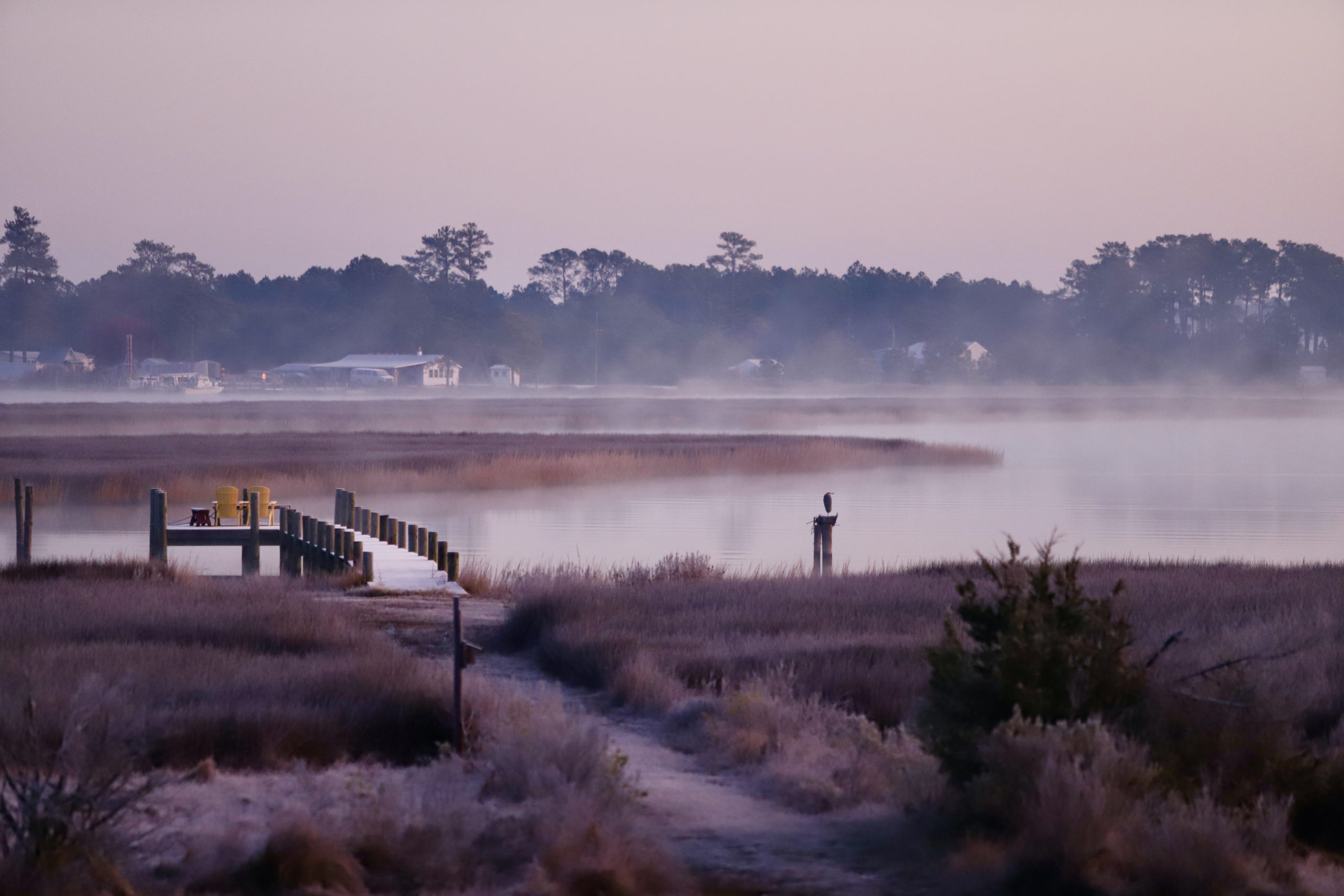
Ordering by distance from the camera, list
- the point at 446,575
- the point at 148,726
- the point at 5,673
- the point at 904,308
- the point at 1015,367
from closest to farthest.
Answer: the point at 148,726 → the point at 5,673 → the point at 446,575 → the point at 1015,367 → the point at 904,308

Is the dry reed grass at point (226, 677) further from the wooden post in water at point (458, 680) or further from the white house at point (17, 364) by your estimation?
the white house at point (17, 364)

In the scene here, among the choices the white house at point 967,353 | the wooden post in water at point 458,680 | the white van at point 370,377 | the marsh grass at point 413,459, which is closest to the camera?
the wooden post in water at point 458,680

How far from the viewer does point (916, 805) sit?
25.8 feet

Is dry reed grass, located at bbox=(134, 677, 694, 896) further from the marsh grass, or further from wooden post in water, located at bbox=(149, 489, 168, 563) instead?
the marsh grass

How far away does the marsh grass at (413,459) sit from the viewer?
37.2 m

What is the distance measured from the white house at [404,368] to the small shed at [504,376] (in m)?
3.40

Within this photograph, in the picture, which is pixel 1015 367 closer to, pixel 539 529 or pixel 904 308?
pixel 904 308

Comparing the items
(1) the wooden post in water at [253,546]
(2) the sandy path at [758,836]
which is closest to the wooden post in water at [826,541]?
(1) the wooden post in water at [253,546]

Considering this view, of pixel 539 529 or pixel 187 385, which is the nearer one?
pixel 539 529

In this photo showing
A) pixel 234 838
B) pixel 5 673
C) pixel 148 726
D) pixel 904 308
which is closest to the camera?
pixel 234 838

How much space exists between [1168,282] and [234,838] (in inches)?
5768

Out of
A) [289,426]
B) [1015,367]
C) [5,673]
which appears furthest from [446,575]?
[1015,367]

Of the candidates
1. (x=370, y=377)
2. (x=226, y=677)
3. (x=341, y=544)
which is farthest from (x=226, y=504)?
(x=370, y=377)

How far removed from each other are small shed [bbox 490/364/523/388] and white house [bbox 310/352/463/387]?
11.1 ft
